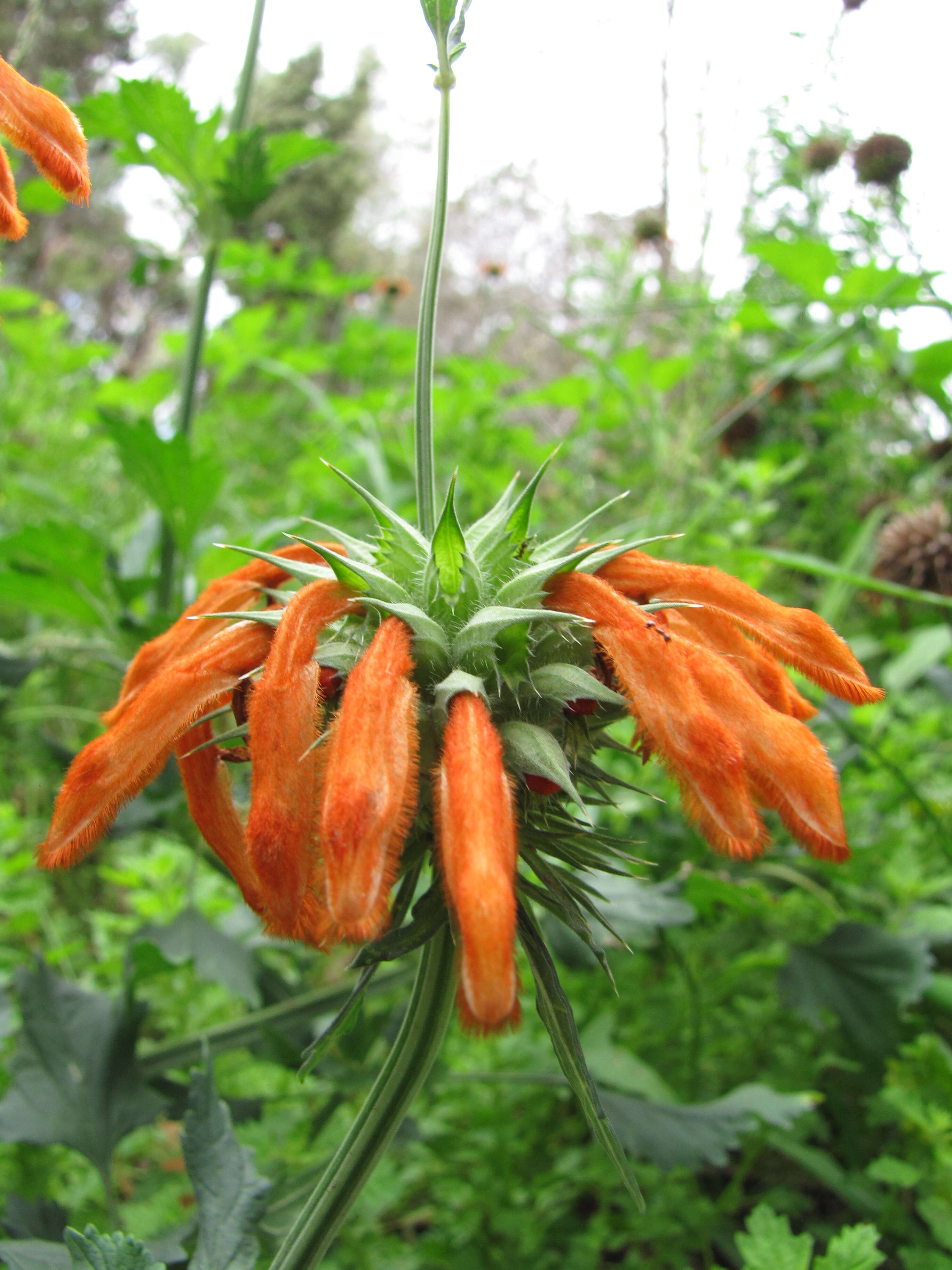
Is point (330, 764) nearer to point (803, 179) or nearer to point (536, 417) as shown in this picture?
point (803, 179)

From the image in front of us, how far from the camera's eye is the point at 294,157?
137 cm

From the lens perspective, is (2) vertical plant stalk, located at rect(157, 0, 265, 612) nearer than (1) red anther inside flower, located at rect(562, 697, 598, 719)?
No

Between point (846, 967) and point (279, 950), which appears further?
point (279, 950)

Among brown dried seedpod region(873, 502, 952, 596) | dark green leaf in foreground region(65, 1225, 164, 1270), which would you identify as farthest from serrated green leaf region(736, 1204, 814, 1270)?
brown dried seedpod region(873, 502, 952, 596)

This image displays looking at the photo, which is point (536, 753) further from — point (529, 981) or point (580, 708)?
point (529, 981)

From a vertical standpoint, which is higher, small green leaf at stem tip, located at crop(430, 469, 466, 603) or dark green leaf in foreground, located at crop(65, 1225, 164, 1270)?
small green leaf at stem tip, located at crop(430, 469, 466, 603)

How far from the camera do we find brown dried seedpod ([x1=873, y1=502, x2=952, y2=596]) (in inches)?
66.9

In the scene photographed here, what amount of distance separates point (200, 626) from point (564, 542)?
0.30 metres

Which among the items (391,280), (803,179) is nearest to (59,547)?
(803,179)

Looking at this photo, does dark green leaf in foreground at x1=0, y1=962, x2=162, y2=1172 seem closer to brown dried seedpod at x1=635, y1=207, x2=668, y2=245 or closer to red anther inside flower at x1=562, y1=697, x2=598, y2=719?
red anther inside flower at x1=562, y1=697, x2=598, y2=719

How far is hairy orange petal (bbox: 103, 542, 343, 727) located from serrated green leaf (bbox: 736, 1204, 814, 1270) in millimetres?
655

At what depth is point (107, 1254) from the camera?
0.51 metres

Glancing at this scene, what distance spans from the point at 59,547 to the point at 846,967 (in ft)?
3.87

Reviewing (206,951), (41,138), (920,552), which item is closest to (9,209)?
(41,138)
